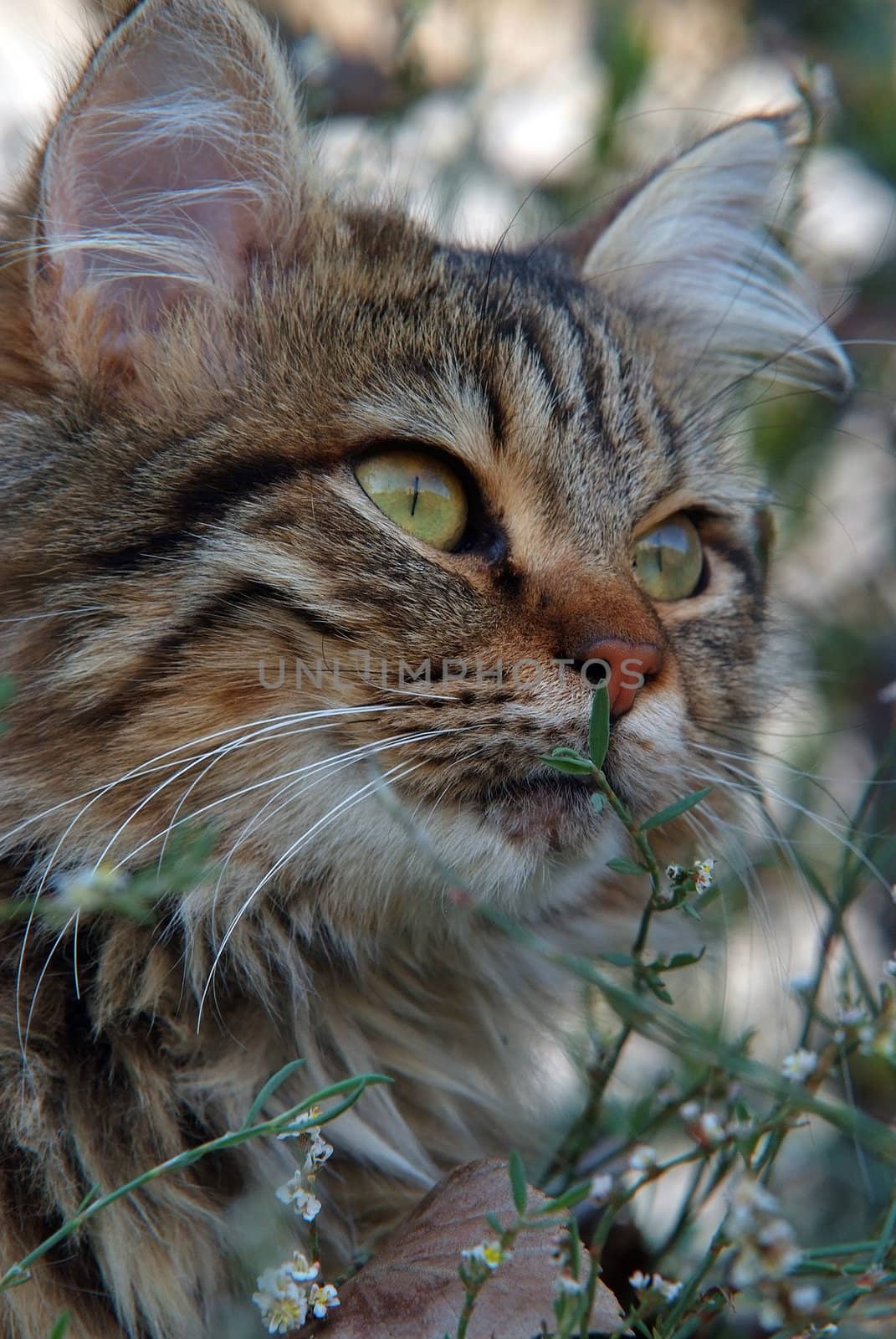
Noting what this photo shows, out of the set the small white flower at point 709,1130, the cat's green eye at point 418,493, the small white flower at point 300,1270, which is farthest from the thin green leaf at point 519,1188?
the cat's green eye at point 418,493

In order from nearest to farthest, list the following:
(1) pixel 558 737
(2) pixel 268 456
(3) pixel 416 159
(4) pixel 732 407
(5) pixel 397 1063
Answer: (1) pixel 558 737 → (2) pixel 268 456 → (5) pixel 397 1063 → (4) pixel 732 407 → (3) pixel 416 159

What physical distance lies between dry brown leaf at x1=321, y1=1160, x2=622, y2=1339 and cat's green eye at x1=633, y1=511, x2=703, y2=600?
833 millimetres

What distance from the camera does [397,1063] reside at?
1.55 m

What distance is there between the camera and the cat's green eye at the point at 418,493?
1458 mm

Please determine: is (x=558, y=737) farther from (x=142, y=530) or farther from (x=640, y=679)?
(x=142, y=530)

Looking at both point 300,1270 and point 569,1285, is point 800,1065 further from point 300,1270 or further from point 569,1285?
point 300,1270

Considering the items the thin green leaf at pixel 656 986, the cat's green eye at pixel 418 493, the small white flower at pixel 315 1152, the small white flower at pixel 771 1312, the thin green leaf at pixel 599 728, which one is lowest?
the small white flower at pixel 315 1152

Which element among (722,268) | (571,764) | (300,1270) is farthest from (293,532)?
(722,268)

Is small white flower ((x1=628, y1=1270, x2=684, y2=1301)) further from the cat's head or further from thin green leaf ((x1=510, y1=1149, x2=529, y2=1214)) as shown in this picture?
the cat's head

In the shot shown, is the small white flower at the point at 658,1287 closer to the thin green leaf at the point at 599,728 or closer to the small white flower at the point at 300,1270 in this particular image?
the small white flower at the point at 300,1270

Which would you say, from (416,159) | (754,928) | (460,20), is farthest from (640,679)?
(460,20)

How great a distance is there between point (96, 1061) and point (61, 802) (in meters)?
0.29

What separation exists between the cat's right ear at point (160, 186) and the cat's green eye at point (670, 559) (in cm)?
65

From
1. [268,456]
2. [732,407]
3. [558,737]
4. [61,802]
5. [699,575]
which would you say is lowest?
[61,802]
